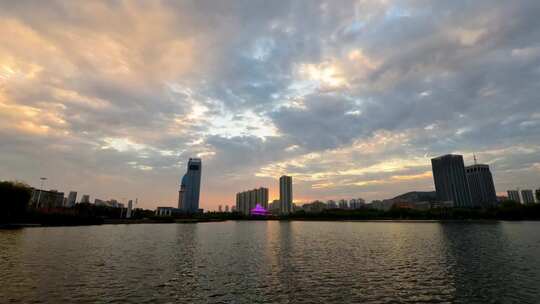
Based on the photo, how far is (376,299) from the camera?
27719 millimetres

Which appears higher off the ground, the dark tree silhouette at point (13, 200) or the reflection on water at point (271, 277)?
the dark tree silhouette at point (13, 200)

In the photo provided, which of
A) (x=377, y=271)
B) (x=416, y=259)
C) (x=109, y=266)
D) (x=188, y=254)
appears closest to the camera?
(x=377, y=271)

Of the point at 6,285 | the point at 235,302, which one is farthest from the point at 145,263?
the point at 235,302

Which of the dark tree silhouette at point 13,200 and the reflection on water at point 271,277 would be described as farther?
the dark tree silhouette at point 13,200

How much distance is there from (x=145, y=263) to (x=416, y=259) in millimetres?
46043

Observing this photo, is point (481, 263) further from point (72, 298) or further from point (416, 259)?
point (72, 298)

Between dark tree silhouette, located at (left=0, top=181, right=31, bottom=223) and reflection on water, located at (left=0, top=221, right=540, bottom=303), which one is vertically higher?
dark tree silhouette, located at (left=0, top=181, right=31, bottom=223)

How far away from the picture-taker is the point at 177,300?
27375 mm

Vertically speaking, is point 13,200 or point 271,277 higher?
point 13,200

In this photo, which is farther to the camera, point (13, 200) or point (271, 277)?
point (13, 200)

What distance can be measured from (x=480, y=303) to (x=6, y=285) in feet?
158

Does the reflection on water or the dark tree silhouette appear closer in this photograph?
the reflection on water

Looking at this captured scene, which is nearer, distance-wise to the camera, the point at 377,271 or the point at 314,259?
the point at 377,271

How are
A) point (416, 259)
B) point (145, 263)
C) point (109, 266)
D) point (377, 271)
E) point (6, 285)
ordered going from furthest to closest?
point (416, 259) → point (145, 263) → point (109, 266) → point (377, 271) → point (6, 285)
